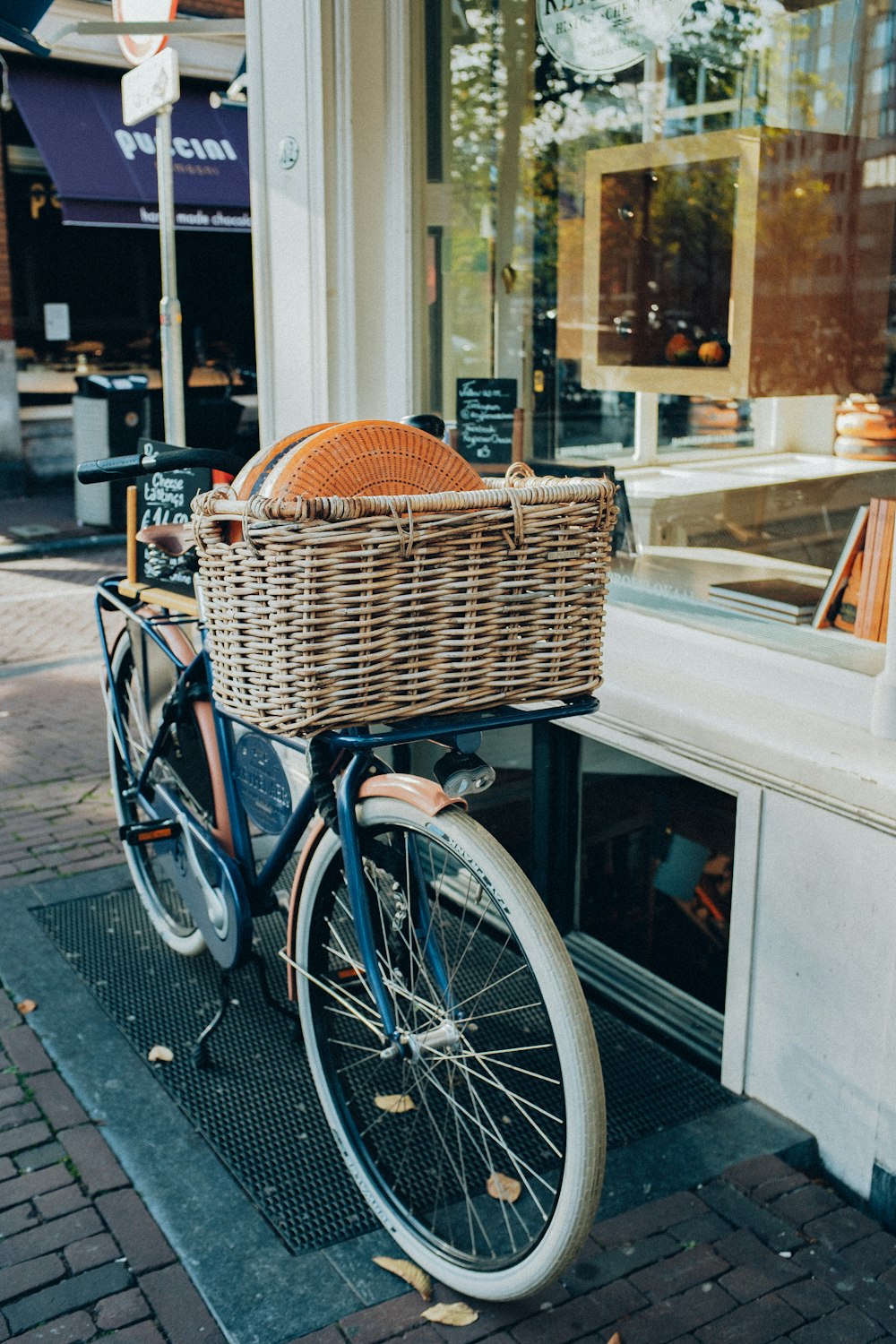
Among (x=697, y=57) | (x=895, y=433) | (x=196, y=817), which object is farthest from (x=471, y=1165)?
(x=697, y=57)

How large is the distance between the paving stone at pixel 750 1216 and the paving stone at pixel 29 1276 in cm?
139

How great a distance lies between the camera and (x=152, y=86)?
548cm

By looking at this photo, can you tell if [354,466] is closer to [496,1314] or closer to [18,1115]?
[496,1314]

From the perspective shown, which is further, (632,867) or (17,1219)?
(632,867)

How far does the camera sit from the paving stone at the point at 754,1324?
2.44 metres

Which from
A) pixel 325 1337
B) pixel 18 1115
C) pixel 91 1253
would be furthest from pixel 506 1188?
pixel 18 1115

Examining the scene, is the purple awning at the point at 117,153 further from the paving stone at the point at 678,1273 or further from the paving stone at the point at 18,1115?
the paving stone at the point at 678,1273

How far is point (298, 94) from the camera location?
425 centimetres

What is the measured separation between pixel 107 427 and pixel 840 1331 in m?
11.1

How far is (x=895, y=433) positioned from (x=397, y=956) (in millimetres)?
2262

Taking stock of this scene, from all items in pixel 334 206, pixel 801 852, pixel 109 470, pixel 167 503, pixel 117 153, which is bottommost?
pixel 801 852

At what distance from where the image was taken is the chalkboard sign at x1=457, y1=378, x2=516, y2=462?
454 cm

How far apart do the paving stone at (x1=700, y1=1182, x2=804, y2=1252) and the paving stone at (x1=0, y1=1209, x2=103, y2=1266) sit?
134cm

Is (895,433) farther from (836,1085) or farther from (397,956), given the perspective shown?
(397,956)
